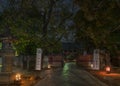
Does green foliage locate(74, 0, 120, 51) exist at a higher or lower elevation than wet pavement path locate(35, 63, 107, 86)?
higher

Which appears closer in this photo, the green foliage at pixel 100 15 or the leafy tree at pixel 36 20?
the green foliage at pixel 100 15

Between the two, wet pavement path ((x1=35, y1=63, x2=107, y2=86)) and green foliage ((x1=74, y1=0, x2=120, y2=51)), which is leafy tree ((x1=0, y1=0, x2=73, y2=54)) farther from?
green foliage ((x1=74, y1=0, x2=120, y2=51))

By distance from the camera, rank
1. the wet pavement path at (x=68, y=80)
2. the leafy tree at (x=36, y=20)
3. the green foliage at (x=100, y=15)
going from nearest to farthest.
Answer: the green foliage at (x=100, y=15) → the wet pavement path at (x=68, y=80) → the leafy tree at (x=36, y=20)

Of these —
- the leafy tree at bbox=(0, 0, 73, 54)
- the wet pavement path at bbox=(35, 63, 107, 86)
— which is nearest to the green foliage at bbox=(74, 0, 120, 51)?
the wet pavement path at bbox=(35, 63, 107, 86)

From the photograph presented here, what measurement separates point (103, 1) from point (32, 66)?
3784 centimetres

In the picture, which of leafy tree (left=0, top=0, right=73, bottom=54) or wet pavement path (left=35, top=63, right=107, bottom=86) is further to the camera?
leafy tree (left=0, top=0, right=73, bottom=54)

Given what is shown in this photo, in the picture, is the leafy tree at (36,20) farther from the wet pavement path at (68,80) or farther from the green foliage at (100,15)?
the green foliage at (100,15)

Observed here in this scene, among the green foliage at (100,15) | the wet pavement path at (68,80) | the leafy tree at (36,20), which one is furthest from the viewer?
the leafy tree at (36,20)

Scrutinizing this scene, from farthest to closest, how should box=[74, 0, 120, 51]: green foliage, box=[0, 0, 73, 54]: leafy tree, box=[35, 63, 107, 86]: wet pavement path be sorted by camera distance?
1. box=[0, 0, 73, 54]: leafy tree
2. box=[35, 63, 107, 86]: wet pavement path
3. box=[74, 0, 120, 51]: green foliage

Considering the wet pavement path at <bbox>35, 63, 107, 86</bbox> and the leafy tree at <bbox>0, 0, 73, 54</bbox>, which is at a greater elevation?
the leafy tree at <bbox>0, 0, 73, 54</bbox>

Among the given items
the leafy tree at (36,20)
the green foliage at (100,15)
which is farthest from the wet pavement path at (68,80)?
the green foliage at (100,15)

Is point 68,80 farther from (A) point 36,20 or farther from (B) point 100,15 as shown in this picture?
(B) point 100,15

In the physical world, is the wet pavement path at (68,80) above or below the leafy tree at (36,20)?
below

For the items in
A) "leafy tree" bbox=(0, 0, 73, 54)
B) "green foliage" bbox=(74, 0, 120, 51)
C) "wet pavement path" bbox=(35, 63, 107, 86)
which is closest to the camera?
"green foliage" bbox=(74, 0, 120, 51)
